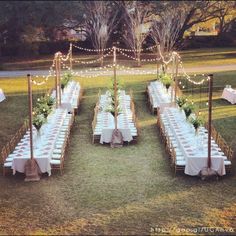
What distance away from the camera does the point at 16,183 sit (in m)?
13.4

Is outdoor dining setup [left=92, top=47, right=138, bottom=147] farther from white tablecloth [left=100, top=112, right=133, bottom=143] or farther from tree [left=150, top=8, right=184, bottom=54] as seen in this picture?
tree [left=150, top=8, right=184, bottom=54]

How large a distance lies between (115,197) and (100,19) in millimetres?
31238

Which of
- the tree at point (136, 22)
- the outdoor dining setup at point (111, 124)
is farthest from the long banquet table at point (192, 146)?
the tree at point (136, 22)

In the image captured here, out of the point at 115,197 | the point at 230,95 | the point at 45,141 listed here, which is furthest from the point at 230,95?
the point at 115,197

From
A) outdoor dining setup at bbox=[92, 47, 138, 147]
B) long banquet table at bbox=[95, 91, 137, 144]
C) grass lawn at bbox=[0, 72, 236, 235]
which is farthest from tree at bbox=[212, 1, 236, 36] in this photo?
A: grass lawn at bbox=[0, 72, 236, 235]

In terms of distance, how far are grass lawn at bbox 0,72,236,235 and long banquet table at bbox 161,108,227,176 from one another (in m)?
0.36

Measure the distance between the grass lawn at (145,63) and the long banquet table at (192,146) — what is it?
21.7 m

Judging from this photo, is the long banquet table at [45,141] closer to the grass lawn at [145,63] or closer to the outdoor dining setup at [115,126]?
the outdoor dining setup at [115,126]

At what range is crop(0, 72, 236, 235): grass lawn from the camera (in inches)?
419

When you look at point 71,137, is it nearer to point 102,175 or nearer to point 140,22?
point 102,175

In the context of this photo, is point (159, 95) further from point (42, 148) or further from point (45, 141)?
point (42, 148)

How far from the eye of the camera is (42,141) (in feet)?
50.8

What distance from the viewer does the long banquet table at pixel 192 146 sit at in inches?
532

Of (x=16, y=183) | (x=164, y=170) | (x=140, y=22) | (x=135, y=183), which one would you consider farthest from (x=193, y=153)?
(x=140, y=22)
